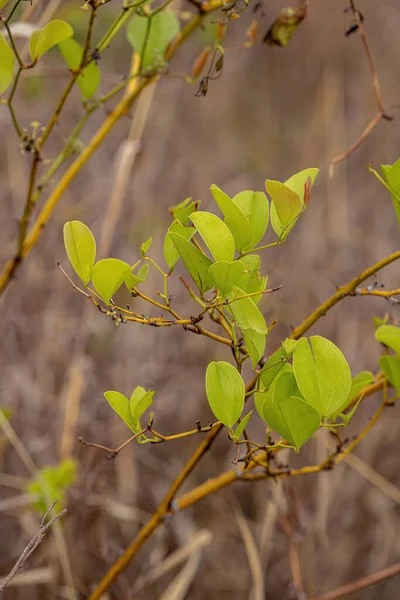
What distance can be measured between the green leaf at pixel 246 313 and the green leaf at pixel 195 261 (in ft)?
0.09

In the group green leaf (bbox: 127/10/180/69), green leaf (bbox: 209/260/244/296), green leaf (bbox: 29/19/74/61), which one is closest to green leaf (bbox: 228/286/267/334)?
green leaf (bbox: 209/260/244/296)

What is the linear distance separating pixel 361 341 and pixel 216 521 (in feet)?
2.16

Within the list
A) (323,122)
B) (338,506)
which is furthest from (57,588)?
(323,122)

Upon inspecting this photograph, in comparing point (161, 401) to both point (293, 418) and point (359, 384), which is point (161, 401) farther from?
point (293, 418)

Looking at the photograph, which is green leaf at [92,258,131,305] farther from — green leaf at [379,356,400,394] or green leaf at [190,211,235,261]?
green leaf at [379,356,400,394]

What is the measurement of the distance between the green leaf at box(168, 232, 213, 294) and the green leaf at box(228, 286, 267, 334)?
0.03 metres

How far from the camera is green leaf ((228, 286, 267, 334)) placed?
0.43m

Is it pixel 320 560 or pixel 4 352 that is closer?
→ pixel 320 560

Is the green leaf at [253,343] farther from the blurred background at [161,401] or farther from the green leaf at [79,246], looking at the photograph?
the blurred background at [161,401]

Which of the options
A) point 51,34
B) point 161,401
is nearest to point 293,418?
point 51,34

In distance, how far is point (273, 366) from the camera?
468mm

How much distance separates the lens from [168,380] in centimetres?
135

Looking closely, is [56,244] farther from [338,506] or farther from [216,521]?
[338,506]

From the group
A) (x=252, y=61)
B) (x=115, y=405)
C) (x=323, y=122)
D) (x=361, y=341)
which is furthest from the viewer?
(x=252, y=61)
